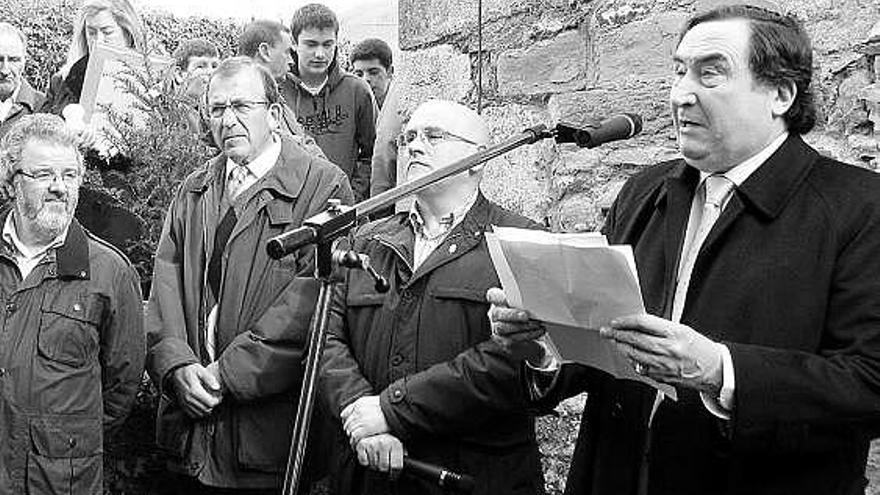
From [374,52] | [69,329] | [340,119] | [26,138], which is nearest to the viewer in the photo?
[69,329]

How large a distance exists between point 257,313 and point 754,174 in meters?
1.77

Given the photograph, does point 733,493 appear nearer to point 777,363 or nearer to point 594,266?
point 777,363

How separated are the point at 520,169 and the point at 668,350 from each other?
6.90 feet

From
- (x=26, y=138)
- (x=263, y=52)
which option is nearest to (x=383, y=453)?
(x=26, y=138)

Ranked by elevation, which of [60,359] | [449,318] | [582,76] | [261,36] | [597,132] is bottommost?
[60,359]

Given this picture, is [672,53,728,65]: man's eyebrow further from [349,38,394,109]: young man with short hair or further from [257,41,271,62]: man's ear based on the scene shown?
[349,38,394,109]: young man with short hair

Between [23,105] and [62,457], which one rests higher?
[23,105]

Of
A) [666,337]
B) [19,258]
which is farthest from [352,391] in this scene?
[666,337]

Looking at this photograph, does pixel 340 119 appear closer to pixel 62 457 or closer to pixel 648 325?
pixel 62 457

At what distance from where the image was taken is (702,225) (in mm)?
2572

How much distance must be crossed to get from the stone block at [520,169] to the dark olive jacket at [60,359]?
1391 mm

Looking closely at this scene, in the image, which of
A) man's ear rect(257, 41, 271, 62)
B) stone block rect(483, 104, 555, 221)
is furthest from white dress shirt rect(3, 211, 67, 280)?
man's ear rect(257, 41, 271, 62)

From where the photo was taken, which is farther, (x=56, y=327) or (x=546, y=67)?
(x=546, y=67)

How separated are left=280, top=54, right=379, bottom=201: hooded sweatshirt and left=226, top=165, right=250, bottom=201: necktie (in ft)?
6.08
